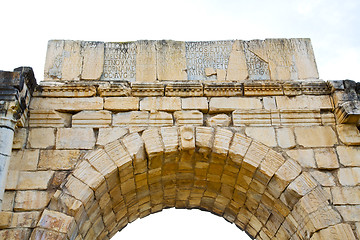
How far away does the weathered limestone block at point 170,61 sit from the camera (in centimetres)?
593

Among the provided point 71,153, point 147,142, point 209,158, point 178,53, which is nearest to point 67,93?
point 71,153

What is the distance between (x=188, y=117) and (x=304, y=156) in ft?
5.26

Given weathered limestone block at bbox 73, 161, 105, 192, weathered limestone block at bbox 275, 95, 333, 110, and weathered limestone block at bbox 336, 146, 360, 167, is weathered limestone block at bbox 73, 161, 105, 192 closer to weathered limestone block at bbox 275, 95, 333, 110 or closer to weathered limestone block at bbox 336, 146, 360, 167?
weathered limestone block at bbox 275, 95, 333, 110

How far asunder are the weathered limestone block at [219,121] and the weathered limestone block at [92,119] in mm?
1363

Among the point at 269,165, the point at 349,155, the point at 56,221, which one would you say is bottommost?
the point at 56,221

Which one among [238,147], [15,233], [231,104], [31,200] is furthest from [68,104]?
[238,147]

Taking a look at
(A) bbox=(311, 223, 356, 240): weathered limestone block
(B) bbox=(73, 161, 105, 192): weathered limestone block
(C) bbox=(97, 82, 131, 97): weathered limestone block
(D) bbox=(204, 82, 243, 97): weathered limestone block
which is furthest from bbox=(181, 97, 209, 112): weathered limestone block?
(A) bbox=(311, 223, 356, 240): weathered limestone block

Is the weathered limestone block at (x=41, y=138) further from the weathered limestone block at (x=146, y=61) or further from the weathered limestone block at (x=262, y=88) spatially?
the weathered limestone block at (x=262, y=88)

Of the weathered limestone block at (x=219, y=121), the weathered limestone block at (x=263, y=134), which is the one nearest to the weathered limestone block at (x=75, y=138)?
the weathered limestone block at (x=219, y=121)

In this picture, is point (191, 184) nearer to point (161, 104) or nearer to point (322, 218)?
point (161, 104)

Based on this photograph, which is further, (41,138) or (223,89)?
(223,89)

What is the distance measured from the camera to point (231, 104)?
5.62 metres

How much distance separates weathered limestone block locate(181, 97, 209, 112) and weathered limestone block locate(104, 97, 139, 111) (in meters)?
0.65

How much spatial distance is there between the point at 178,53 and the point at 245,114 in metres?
1.47
